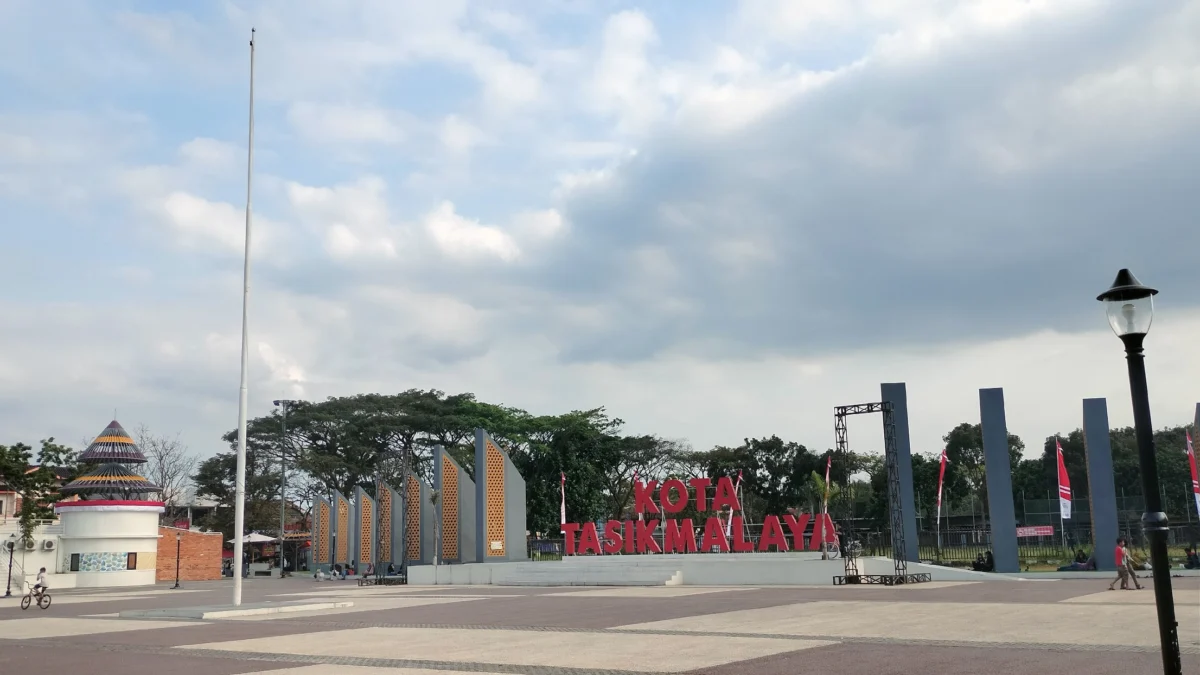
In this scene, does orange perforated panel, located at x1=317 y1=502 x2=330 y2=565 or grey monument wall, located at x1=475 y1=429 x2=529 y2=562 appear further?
orange perforated panel, located at x1=317 y1=502 x2=330 y2=565

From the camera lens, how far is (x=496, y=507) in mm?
39250

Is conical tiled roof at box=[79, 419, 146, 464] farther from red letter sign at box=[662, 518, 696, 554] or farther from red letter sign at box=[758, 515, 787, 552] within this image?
red letter sign at box=[758, 515, 787, 552]

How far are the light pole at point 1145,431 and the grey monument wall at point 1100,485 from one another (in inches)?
988

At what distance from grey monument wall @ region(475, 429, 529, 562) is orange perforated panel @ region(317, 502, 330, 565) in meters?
23.6

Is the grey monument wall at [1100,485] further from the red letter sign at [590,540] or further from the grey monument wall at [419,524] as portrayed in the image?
the grey monument wall at [419,524]

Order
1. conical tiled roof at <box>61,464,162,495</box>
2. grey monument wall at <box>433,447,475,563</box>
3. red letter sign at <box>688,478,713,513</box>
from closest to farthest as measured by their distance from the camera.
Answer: red letter sign at <box>688,478,713,513</box> < grey monument wall at <box>433,447,475,563</box> < conical tiled roof at <box>61,464,162,495</box>

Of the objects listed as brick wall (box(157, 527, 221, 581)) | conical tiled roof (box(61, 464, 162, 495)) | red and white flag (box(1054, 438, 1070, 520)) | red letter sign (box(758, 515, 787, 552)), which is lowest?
brick wall (box(157, 527, 221, 581))

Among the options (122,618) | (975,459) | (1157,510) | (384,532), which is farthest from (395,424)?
(1157,510)

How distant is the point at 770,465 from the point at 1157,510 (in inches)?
2276

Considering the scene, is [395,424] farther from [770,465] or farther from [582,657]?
[582,657]

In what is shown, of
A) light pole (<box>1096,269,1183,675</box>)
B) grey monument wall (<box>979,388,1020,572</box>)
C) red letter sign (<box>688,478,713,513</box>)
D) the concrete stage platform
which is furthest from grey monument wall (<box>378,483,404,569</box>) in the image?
light pole (<box>1096,269,1183,675</box>)

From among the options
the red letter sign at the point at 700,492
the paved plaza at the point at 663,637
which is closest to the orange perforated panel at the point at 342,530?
the red letter sign at the point at 700,492

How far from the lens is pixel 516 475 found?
40.0 metres

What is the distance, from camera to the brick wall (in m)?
53.0
